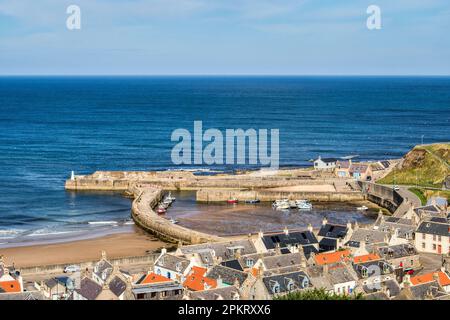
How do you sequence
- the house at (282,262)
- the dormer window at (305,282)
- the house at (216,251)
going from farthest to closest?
the house at (216,251) → the house at (282,262) → the dormer window at (305,282)

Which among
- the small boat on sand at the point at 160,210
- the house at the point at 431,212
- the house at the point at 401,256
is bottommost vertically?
the small boat on sand at the point at 160,210

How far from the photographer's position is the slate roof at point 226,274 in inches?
1815

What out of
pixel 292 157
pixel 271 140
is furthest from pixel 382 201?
pixel 271 140

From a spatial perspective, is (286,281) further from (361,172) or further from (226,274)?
(361,172)

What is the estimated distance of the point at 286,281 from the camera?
144ft

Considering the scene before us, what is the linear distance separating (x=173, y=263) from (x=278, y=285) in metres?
12.0

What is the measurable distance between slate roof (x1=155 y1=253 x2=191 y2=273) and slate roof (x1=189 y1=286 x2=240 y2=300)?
9400mm

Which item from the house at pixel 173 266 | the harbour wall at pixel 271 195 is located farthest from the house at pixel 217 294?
the harbour wall at pixel 271 195

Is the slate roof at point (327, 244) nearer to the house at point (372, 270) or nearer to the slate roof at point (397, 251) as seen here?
the slate roof at point (397, 251)

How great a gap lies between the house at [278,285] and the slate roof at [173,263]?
9268mm

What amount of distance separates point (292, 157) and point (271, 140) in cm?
2566

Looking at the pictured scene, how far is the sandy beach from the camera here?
66.2 metres

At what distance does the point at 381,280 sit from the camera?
48156 millimetres
